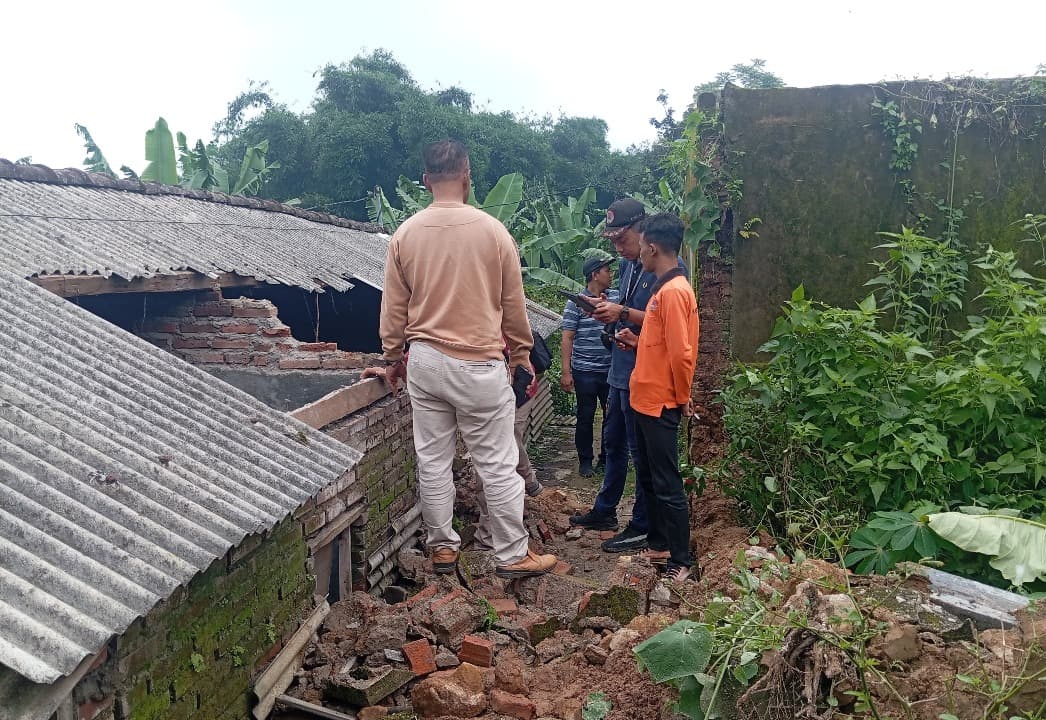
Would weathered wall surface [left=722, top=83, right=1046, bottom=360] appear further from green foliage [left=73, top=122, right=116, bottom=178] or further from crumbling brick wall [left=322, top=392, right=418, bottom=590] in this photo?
green foliage [left=73, top=122, right=116, bottom=178]

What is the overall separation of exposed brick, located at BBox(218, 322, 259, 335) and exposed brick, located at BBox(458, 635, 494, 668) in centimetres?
258

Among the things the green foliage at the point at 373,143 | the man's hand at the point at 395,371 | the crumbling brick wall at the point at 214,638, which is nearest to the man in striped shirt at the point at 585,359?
the man's hand at the point at 395,371

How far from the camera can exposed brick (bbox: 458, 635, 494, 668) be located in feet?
11.0

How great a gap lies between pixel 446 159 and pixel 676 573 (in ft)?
7.79

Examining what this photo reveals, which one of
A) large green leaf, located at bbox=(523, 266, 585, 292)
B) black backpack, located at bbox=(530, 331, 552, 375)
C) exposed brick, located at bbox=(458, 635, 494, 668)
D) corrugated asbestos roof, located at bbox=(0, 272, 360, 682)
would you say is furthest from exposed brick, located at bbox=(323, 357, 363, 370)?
large green leaf, located at bbox=(523, 266, 585, 292)

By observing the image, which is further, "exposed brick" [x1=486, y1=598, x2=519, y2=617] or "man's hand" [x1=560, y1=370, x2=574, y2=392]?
"man's hand" [x1=560, y1=370, x2=574, y2=392]

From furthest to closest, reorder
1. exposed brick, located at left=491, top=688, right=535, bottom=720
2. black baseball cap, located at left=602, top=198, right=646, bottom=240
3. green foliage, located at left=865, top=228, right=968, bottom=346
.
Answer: black baseball cap, located at left=602, top=198, right=646, bottom=240 < green foliage, located at left=865, top=228, right=968, bottom=346 < exposed brick, located at left=491, top=688, right=535, bottom=720

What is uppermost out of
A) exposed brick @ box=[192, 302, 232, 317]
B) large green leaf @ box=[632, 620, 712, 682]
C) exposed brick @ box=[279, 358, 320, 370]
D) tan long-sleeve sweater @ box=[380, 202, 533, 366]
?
tan long-sleeve sweater @ box=[380, 202, 533, 366]

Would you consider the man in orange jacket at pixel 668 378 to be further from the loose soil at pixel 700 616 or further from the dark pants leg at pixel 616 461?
the dark pants leg at pixel 616 461

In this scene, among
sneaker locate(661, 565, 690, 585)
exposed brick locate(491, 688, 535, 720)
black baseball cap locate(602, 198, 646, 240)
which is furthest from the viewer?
black baseball cap locate(602, 198, 646, 240)

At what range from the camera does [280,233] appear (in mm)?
7922

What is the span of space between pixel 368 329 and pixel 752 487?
4401mm

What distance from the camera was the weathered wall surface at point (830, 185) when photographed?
16.3 feet

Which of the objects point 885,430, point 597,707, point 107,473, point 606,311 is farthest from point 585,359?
point 107,473
